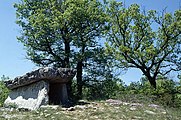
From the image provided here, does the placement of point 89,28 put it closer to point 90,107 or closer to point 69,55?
point 69,55

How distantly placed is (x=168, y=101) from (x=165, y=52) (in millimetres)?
9536

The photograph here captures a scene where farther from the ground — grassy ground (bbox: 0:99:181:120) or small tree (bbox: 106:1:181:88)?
small tree (bbox: 106:1:181:88)

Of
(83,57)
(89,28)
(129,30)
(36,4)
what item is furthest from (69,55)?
(129,30)

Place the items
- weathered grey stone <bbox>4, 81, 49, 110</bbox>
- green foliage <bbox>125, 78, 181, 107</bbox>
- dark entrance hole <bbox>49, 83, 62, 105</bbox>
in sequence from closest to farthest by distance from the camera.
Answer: weathered grey stone <bbox>4, 81, 49, 110</bbox> → dark entrance hole <bbox>49, 83, 62, 105</bbox> → green foliage <bbox>125, 78, 181, 107</bbox>

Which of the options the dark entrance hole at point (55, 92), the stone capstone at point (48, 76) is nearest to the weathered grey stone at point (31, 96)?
the stone capstone at point (48, 76)

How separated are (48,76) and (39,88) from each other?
1216 mm

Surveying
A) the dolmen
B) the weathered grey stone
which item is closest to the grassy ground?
the weathered grey stone

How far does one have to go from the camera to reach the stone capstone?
1953cm

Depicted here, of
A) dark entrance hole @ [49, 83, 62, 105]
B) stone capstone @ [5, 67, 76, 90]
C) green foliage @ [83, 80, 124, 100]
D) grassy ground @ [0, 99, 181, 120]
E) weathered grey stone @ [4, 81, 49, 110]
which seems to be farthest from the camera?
green foliage @ [83, 80, 124, 100]

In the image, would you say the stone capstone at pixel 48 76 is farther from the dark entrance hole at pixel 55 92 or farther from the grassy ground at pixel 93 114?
the grassy ground at pixel 93 114

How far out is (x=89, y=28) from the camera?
90.2 ft

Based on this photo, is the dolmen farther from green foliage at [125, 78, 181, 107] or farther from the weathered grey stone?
green foliage at [125, 78, 181, 107]

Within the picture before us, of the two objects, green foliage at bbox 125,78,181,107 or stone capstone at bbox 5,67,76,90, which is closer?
stone capstone at bbox 5,67,76,90

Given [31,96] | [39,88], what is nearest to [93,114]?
[39,88]
